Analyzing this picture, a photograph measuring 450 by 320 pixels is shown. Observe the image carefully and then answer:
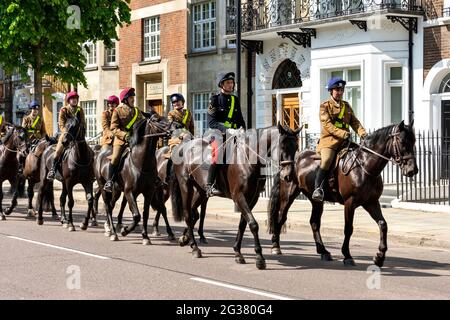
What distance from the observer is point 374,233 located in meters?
14.8

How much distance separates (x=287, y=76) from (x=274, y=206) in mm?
15133

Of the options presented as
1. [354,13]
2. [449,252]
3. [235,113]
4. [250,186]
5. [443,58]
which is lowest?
[449,252]

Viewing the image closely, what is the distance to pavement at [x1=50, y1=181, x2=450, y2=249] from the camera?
1405 centimetres

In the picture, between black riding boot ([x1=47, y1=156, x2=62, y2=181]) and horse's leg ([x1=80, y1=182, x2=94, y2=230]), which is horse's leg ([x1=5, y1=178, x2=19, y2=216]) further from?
horse's leg ([x1=80, y1=182, x2=94, y2=230])

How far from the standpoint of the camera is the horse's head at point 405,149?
1072cm

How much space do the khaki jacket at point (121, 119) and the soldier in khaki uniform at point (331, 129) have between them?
3.92 metres

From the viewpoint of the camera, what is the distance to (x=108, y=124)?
1553 cm

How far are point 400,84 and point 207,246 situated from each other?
11744 mm

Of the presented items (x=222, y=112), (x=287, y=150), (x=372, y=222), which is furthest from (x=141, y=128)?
(x=372, y=222)

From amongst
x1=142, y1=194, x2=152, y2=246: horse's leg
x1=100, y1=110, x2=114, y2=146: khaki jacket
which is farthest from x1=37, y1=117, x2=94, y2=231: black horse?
x1=142, y1=194, x2=152, y2=246: horse's leg

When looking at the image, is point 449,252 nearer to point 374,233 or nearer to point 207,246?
point 374,233

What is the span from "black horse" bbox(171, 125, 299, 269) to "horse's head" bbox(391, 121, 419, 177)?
58.2 inches

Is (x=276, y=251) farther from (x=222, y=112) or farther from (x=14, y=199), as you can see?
(x=14, y=199)
